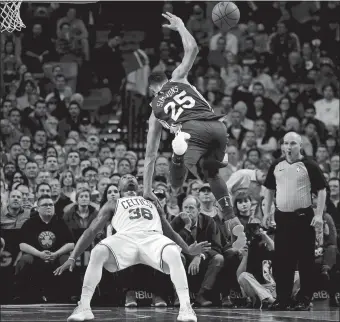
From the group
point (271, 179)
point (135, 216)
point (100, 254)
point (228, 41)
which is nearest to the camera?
point (100, 254)

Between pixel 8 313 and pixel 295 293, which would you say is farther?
pixel 295 293

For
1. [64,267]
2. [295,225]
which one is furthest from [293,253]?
[64,267]

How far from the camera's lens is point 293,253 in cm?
1155

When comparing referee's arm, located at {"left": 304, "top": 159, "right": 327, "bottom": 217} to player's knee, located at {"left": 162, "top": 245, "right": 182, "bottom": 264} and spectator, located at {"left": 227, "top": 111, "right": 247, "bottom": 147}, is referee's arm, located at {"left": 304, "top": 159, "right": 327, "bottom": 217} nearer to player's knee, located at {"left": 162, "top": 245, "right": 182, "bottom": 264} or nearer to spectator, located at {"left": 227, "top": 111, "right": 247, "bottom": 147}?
player's knee, located at {"left": 162, "top": 245, "right": 182, "bottom": 264}

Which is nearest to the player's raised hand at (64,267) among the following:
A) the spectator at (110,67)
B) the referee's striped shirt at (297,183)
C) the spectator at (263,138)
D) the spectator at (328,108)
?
the referee's striped shirt at (297,183)

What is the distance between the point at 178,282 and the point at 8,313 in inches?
119

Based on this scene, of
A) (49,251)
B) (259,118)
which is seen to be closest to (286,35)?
(259,118)

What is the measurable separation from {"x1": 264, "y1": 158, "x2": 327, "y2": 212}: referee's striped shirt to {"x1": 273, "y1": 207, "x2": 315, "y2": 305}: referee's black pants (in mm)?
126

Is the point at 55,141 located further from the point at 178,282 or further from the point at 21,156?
the point at 178,282

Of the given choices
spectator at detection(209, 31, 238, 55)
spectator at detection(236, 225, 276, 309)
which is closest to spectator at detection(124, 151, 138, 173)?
spectator at detection(236, 225, 276, 309)

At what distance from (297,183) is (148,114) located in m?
6.56

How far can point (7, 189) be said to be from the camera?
14211 mm

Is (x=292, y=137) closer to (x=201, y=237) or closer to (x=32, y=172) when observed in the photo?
(x=201, y=237)

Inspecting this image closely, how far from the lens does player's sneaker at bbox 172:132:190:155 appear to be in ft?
28.3
